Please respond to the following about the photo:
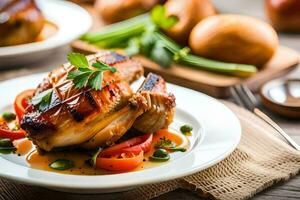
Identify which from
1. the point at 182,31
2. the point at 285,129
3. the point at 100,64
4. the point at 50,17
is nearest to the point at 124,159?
the point at 100,64

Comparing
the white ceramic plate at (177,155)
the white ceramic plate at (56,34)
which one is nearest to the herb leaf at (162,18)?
the white ceramic plate at (56,34)

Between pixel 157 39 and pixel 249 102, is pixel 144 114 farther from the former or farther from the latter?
pixel 157 39

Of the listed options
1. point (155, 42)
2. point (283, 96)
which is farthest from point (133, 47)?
point (283, 96)

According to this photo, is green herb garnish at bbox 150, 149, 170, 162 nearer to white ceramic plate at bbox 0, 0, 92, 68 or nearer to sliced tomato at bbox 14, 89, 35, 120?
sliced tomato at bbox 14, 89, 35, 120

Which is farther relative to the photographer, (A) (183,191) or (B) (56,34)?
(B) (56,34)

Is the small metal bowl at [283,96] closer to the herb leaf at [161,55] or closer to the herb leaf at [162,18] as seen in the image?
the herb leaf at [161,55]

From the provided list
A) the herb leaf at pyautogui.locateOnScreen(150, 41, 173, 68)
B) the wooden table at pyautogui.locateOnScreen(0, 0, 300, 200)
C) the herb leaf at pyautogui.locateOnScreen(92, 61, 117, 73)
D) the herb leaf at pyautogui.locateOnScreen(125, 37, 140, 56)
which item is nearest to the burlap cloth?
the wooden table at pyautogui.locateOnScreen(0, 0, 300, 200)
